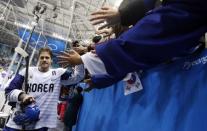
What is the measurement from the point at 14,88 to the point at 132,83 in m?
1.58

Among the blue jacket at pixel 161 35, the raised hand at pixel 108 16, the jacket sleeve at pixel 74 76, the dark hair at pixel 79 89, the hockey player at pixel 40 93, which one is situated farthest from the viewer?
the dark hair at pixel 79 89

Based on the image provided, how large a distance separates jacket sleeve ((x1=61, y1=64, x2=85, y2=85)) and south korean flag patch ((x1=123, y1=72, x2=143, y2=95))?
0.97 m

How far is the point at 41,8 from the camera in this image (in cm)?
515

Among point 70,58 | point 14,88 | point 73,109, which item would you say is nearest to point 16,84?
point 14,88

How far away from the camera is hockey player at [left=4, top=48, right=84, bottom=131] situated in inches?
119

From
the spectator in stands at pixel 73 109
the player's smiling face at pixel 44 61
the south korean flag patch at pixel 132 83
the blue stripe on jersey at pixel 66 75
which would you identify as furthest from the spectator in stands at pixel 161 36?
the spectator in stands at pixel 73 109

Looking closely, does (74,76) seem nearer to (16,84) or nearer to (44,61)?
(44,61)

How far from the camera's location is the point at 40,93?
327cm

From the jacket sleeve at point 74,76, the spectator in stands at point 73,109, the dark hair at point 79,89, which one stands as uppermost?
the jacket sleeve at point 74,76

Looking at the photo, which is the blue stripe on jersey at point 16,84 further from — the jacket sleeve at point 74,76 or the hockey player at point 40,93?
the jacket sleeve at point 74,76

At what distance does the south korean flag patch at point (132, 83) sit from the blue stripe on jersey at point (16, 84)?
146cm

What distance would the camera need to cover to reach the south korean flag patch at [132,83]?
2.03 m

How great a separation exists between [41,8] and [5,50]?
15.9 m

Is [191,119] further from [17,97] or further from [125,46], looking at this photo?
[17,97]
